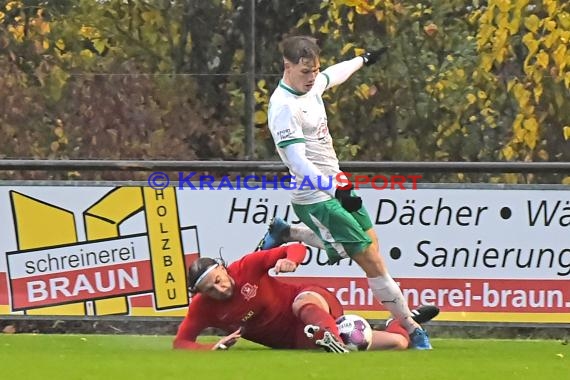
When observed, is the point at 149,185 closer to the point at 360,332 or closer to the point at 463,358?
A: the point at 360,332

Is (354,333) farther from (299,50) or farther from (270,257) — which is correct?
(299,50)

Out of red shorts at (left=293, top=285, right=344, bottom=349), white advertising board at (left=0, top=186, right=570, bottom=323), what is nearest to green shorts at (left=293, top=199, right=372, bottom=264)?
red shorts at (left=293, top=285, right=344, bottom=349)

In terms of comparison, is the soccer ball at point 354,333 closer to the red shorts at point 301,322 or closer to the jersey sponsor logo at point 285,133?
the red shorts at point 301,322

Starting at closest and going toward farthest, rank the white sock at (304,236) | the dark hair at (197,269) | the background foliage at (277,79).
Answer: the dark hair at (197,269)
the white sock at (304,236)
the background foliage at (277,79)

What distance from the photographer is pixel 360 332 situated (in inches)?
325

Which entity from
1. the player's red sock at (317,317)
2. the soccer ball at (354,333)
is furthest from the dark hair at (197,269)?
the soccer ball at (354,333)

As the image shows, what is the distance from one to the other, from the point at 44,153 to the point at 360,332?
427cm

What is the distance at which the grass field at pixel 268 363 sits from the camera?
6.86 meters

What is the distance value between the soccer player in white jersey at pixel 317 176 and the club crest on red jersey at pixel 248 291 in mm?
602

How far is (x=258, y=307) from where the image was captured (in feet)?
27.2

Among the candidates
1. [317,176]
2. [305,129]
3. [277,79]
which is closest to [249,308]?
[317,176]

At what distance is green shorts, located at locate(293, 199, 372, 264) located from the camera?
331 inches

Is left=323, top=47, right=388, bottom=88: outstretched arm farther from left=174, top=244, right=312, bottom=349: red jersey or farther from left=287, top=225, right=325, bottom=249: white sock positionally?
left=174, top=244, right=312, bottom=349: red jersey

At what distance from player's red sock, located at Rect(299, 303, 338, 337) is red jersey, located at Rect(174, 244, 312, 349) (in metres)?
0.19
